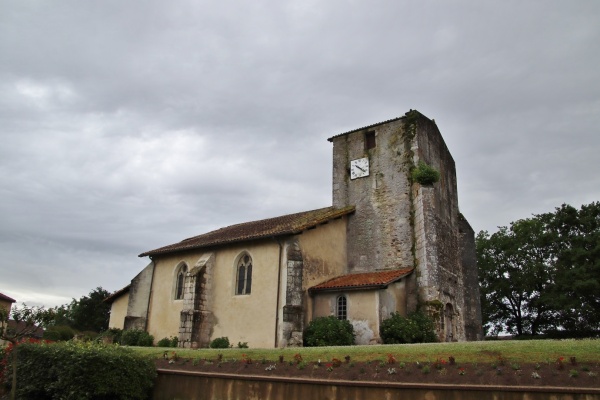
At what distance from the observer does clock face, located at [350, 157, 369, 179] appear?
27556mm

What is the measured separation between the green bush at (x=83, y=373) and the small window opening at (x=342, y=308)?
10154 millimetres

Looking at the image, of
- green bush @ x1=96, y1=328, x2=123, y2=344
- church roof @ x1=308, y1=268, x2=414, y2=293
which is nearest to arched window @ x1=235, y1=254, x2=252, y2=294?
church roof @ x1=308, y1=268, x2=414, y2=293

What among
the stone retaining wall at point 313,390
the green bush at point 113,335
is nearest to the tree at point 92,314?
the green bush at point 113,335

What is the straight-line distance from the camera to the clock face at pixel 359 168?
27.6 metres

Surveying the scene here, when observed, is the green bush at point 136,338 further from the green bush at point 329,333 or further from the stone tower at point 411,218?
the stone tower at point 411,218

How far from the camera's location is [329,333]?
Result: 20719 millimetres

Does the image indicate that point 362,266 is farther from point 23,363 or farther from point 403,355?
point 23,363

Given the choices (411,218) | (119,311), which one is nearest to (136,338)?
(119,311)

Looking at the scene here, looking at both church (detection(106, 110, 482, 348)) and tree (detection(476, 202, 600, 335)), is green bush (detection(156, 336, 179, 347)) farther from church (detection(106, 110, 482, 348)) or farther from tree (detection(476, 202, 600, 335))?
tree (detection(476, 202, 600, 335))

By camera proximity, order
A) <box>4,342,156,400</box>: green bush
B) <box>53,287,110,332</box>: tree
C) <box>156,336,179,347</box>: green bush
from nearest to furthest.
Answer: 1. <box>4,342,156,400</box>: green bush
2. <box>156,336,179,347</box>: green bush
3. <box>53,287,110,332</box>: tree

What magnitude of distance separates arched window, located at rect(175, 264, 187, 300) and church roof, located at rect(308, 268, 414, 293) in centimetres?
904

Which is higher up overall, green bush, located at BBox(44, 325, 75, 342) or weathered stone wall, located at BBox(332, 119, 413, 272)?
weathered stone wall, located at BBox(332, 119, 413, 272)

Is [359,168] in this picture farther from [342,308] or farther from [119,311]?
[119,311]

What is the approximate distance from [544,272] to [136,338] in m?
31.7
